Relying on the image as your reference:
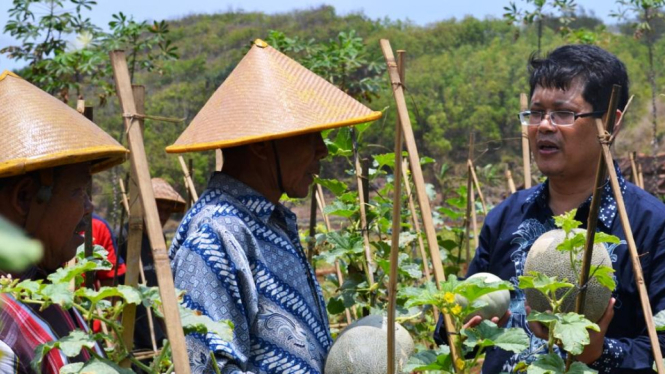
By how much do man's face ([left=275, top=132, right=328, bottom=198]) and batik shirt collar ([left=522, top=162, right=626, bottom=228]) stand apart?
58 cm

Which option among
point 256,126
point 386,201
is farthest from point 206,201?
point 386,201

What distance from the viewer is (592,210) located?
5.09 feet

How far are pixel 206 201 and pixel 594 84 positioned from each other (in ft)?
3.27

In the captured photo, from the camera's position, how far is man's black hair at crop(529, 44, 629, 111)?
2.14 meters

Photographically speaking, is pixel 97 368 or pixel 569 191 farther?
pixel 569 191

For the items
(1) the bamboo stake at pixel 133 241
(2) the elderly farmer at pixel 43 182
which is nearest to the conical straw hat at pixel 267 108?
(2) the elderly farmer at pixel 43 182

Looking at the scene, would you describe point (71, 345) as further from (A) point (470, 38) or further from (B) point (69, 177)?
(A) point (470, 38)

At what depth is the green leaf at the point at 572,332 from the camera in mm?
1516

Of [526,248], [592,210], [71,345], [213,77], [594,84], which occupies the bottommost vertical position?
[213,77]

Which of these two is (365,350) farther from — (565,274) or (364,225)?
(364,225)

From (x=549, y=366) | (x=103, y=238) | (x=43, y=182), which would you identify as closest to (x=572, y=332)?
(x=549, y=366)

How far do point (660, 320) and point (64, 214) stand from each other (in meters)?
1.22

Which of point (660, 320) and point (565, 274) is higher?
point (565, 274)

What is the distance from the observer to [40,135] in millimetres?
1515
